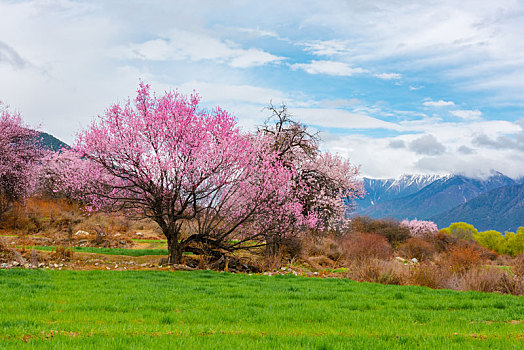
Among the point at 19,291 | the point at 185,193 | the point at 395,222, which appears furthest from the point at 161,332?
the point at 395,222

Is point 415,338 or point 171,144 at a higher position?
point 171,144

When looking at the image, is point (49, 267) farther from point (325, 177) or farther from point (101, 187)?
point (325, 177)

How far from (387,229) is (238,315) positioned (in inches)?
1437

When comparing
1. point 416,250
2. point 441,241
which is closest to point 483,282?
point 416,250

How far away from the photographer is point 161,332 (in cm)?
700

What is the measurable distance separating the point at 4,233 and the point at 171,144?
22.9 metres

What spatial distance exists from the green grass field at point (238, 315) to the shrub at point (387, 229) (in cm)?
2928

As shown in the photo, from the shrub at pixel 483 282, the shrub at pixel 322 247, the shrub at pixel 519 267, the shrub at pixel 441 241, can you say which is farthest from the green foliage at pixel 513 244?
the shrub at pixel 483 282

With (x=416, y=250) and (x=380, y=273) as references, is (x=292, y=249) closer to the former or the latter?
(x=380, y=273)

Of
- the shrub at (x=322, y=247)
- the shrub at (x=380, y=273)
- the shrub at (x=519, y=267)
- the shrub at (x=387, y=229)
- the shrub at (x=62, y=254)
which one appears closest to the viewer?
the shrub at (x=519, y=267)

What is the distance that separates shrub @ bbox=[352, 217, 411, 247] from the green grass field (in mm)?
29277

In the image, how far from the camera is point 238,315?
8844mm

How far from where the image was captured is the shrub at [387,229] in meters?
42.2

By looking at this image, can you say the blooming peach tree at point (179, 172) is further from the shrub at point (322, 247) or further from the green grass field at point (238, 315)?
the shrub at point (322, 247)
